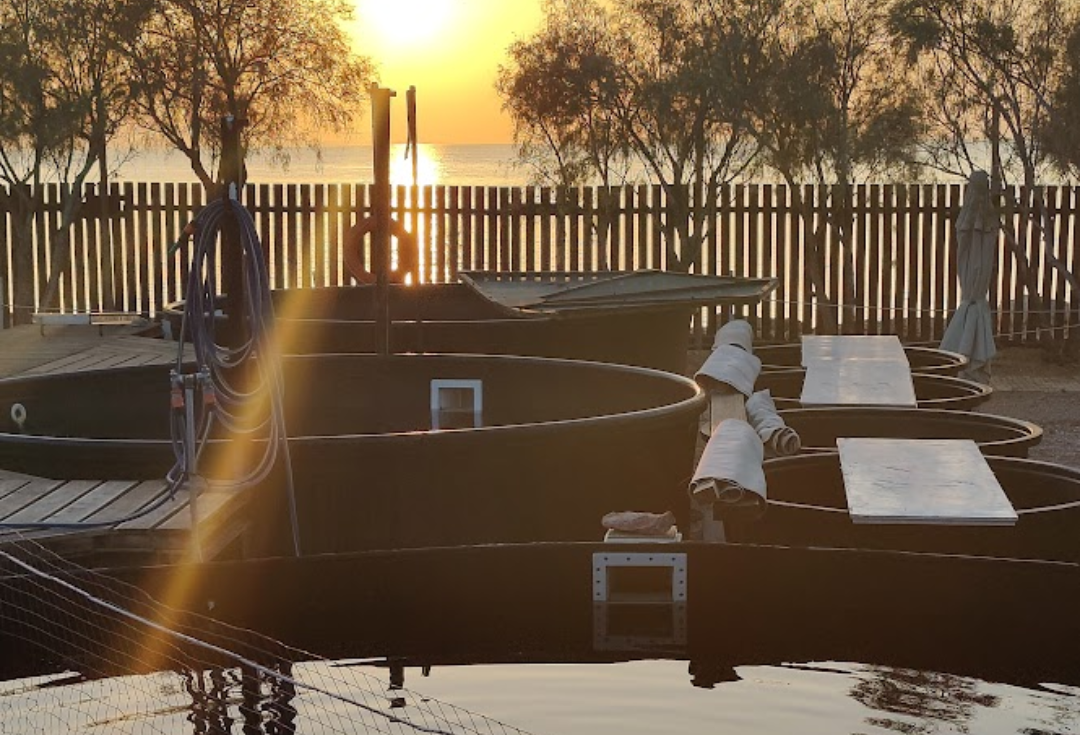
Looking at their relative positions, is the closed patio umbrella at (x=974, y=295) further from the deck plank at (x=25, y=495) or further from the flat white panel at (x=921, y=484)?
the deck plank at (x=25, y=495)

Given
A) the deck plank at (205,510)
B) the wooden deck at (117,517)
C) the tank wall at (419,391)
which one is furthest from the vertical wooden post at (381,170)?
the deck plank at (205,510)

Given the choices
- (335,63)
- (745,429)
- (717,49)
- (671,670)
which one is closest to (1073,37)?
(717,49)

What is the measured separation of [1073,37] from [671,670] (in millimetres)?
15717

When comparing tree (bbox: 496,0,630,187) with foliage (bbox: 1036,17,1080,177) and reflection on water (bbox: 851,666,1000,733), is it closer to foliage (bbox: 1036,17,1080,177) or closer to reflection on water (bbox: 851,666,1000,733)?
foliage (bbox: 1036,17,1080,177)

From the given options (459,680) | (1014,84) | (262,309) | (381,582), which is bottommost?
(459,680)

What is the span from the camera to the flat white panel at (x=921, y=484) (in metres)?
6.20

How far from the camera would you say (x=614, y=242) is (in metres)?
20.3

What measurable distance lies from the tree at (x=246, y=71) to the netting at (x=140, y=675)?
54.5 feet

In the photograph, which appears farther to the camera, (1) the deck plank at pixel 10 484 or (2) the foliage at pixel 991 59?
(2) the foliage at pixel 991 59

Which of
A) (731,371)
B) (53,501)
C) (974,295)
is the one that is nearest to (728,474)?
(731,371)

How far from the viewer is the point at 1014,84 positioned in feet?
66.7

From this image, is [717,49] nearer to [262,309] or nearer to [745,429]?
[745,429]

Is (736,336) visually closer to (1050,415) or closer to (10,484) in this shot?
(10,484)

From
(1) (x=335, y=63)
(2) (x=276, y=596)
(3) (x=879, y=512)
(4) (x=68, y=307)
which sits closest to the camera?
(2) (x=276, y=596)
